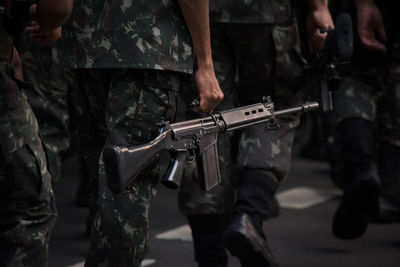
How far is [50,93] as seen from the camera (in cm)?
405

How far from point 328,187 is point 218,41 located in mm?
3006

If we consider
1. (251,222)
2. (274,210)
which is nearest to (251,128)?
(251,222)

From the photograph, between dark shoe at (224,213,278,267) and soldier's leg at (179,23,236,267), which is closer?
dark shoe at (224,213,278,267)

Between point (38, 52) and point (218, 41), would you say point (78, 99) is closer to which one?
point (218, 41)

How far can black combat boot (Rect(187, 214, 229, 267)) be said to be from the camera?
3.55 metres

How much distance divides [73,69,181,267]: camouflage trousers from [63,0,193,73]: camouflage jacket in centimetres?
5

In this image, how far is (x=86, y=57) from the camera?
9.27ft

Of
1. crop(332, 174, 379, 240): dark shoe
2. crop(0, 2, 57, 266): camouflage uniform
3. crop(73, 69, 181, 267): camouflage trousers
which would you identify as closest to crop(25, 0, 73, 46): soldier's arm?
crop(0, 2, 57, 266): camouflage uniform

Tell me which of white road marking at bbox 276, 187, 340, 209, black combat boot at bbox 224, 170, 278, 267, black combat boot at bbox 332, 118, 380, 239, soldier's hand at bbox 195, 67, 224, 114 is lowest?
white road marking at bbox 276, 187, 340, 209

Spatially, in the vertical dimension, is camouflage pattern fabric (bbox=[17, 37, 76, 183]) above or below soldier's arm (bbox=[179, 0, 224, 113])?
below

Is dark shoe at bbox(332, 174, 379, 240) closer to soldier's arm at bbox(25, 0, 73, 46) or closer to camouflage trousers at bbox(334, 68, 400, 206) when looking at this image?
camouflage trousers at bbox(334, 68, 400, 206)

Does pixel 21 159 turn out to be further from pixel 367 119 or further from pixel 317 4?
pixel 367 119

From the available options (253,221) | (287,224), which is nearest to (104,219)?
(253,221)

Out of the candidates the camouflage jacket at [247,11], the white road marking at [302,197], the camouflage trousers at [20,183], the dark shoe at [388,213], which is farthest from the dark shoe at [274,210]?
the camouflage trousers at [20,183]
